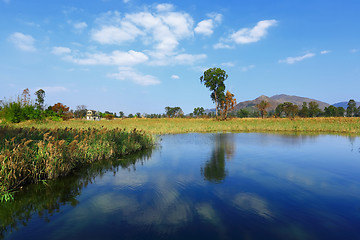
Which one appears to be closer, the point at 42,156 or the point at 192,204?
the point at 192,204

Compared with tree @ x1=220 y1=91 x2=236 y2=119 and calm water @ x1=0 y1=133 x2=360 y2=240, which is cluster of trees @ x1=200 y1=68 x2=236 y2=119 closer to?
tree @ x1=220 y1=91 x2=236 y2=119

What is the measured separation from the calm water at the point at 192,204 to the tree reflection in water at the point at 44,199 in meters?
0.02

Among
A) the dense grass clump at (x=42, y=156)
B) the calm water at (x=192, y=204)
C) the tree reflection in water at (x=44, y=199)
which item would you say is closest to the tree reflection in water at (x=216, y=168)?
the calm water at (x=192, y=204)

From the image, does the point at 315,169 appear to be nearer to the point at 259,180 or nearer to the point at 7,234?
the point at 259,180

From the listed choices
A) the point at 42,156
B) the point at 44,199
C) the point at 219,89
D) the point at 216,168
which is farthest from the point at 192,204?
the point at 219,89

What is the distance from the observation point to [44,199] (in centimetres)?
682

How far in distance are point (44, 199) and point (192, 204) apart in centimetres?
515

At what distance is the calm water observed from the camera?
4961 millimetres

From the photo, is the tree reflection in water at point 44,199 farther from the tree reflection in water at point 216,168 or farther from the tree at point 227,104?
the tree at point 227,104

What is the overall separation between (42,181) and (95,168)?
280cm

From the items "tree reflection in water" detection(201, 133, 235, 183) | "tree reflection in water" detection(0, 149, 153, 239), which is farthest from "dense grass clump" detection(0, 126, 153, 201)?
"tree reflection in water" detection(201, 133, 235, 183)

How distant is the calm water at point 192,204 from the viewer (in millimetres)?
4961

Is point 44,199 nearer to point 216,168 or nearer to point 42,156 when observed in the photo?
point 42,156

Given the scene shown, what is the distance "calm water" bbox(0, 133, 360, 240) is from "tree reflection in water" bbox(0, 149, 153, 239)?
0.08 feet
